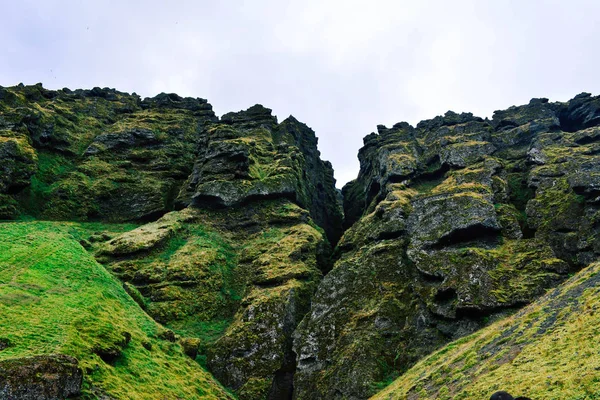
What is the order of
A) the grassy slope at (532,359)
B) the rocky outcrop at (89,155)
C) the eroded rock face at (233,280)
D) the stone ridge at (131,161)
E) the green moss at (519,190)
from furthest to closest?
the stone ridge at (131,161) < the rocky outcrop at (89,155) < the green moss at (519,190) < the eroded rock face at (233,280) < the grassy slope at (532,359)

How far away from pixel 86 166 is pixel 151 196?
722 inches

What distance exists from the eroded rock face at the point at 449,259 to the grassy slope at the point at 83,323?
582 inches

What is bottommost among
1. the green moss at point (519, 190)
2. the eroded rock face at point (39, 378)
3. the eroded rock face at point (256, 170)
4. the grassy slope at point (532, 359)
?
the grassy slope at point (532, 359)

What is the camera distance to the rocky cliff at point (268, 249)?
127 ft

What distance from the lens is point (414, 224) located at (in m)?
59.3

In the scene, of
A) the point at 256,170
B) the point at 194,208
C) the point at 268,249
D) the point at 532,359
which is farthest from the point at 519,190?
the point at 194,208

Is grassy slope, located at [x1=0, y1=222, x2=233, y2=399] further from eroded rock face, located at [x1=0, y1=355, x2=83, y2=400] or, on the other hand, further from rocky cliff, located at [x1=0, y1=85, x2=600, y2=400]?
eroded rock face, located at [x1=0, y1=355, x2=83, y2=400]

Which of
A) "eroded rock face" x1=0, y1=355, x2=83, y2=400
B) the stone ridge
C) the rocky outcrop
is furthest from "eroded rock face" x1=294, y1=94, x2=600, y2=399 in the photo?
the rocky outcrop

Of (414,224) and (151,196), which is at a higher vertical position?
(151,196)

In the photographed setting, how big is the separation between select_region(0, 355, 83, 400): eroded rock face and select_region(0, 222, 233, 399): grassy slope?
223 centimetres

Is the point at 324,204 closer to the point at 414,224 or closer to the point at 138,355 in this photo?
the point at 414,224

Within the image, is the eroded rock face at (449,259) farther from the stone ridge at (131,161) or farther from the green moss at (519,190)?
the stone ridge at (131,161)

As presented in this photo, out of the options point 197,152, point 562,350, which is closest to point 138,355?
point 562,350

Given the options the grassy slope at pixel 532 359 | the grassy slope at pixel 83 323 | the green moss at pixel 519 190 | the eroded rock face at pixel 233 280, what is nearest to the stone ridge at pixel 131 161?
the eroded rock face at pixel 233 280
